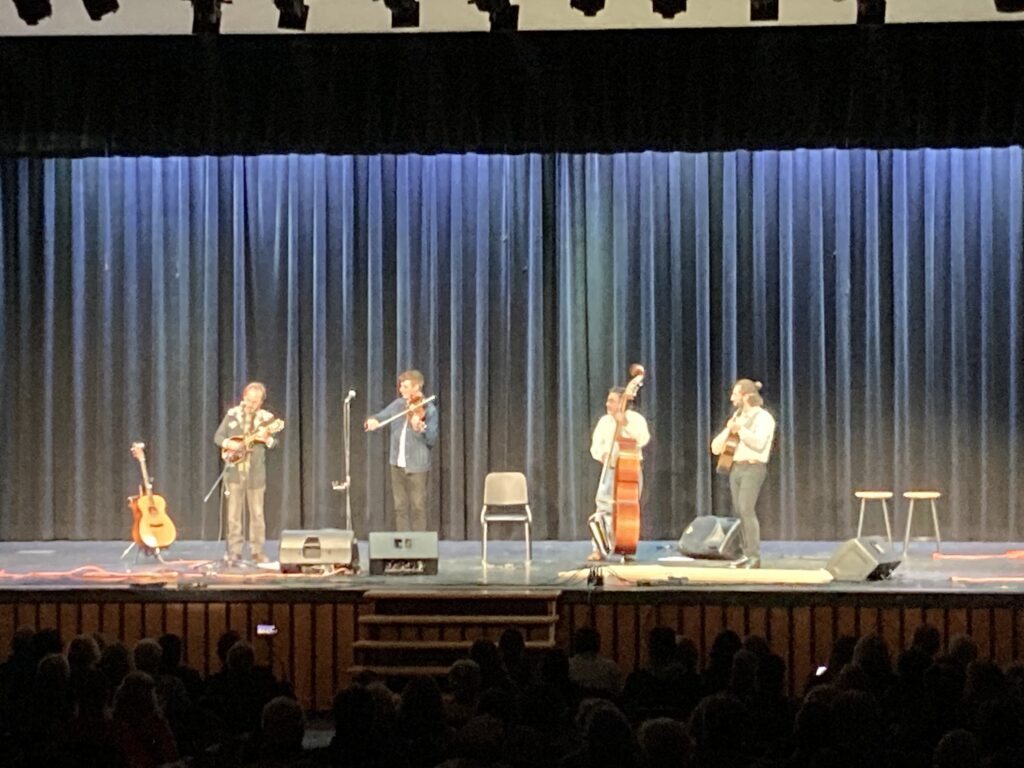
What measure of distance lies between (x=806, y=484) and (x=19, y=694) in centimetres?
879

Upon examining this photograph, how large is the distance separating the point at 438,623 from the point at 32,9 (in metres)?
4.78

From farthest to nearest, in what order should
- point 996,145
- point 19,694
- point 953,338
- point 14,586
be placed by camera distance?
point 953,338, point 996,145, point 14,586, point 19,694

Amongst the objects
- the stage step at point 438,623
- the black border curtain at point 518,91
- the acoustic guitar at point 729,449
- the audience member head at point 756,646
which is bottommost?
the stage step at point 438,623

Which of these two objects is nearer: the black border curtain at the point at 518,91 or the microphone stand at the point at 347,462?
the microphone stand at the point at 347,462

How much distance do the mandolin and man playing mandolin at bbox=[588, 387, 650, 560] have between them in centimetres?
233

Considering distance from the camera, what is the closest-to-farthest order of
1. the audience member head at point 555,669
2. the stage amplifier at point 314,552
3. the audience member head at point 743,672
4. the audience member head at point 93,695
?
1. the audience member head at point 93,695
2. the audience member head at point 743,672
3. the audience member head at point 555,669
4. the stage amplifier at point 314,552

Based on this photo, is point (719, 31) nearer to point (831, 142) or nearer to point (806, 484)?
point (831, 142)

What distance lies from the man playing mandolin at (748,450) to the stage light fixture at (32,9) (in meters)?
5.25

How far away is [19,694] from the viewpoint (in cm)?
605

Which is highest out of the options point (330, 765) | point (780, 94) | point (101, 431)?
point (780, 94)

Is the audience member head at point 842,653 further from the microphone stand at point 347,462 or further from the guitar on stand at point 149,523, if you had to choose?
the guitar on stand at point 149,523

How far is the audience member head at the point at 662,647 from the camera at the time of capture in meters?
6.84

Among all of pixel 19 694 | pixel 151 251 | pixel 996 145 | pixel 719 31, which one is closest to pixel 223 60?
pixel 151 251

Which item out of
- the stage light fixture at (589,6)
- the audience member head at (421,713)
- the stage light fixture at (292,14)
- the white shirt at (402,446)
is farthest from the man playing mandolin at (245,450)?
the audience member head at (421,713)
